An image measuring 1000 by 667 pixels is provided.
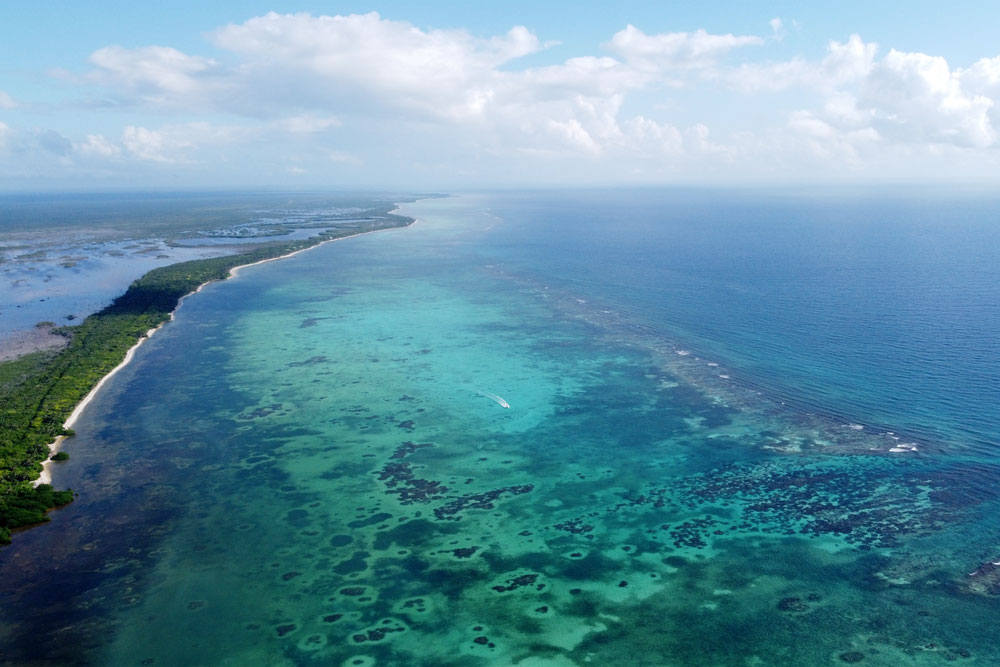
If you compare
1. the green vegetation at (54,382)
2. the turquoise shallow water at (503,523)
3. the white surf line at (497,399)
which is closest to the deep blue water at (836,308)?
the turquoise shallow water at (503,523)

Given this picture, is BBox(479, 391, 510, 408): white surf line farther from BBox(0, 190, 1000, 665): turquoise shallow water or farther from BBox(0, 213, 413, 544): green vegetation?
BBox(0, 213, 413, 544): green vegetation

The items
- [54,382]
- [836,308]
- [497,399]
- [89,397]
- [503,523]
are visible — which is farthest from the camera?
[836,308]

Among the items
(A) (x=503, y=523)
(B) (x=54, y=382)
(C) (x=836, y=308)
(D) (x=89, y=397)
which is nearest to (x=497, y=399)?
(A) (x=503, y=523)

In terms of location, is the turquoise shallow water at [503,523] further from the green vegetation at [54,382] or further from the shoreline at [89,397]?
the green vegetation at [54,382]

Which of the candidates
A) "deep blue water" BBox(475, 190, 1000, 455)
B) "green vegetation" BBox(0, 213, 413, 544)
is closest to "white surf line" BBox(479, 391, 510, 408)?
"deep blue water" BBox(475, 190, 1000, 455)

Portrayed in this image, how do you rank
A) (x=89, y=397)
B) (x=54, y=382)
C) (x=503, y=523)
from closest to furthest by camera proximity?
(x=503, y=523) → (x=89, y=397) → (x=54, y=382)

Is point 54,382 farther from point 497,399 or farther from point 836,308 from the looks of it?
point 836,308

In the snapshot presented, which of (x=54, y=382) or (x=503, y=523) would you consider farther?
(x=54, y=382)
